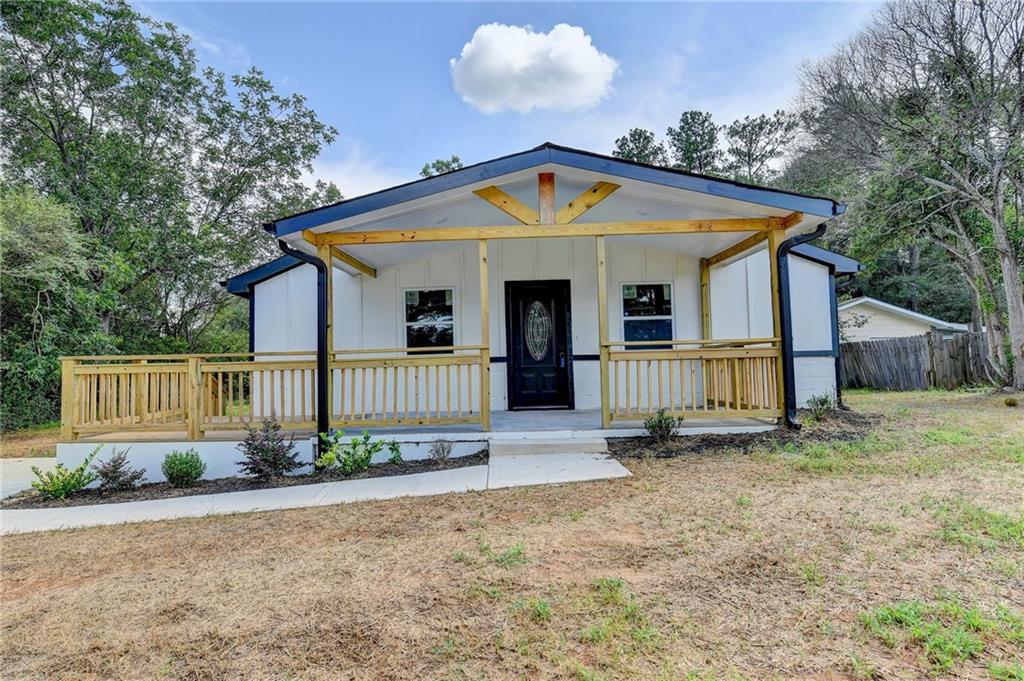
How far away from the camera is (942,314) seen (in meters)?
22.7

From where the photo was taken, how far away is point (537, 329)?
7961mm

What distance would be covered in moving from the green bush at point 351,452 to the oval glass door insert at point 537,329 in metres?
2.97


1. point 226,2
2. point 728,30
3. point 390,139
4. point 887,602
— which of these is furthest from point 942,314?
point 226,2

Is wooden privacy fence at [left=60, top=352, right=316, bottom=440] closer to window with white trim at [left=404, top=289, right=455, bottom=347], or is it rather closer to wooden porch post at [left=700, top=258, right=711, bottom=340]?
window with white trim at [left=404, top=289, right=455, bottom=347]

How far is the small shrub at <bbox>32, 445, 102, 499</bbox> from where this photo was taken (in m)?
5.06

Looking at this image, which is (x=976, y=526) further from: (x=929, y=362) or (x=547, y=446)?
(x=929, y=362)

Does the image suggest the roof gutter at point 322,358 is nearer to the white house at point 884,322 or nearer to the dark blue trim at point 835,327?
the dark blue trim at point 835,327

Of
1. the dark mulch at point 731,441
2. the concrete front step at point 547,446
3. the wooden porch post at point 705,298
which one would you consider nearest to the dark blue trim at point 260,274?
the concrete front step at point 547,446

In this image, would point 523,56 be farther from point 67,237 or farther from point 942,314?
point 942,314

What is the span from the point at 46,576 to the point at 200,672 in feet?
6.44

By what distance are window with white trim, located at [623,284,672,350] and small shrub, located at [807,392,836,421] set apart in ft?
7.31

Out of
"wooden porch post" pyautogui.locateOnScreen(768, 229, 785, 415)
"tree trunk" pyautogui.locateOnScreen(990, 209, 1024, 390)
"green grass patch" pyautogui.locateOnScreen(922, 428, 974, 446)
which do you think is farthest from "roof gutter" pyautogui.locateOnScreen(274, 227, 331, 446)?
"tree trunk" pyautogui.locateOnScreen(990, 209, 1024, 390)

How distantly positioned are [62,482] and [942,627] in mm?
7077

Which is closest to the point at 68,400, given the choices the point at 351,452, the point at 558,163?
the point at 351,452
